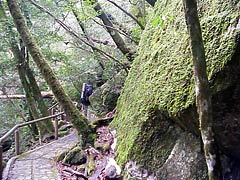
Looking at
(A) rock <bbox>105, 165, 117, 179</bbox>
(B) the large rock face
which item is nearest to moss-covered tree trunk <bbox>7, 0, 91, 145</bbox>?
(B) the large rock face

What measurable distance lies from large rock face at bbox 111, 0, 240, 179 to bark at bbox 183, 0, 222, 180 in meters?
0.35

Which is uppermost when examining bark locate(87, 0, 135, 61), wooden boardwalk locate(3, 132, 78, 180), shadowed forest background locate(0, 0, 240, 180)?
bark locate(87, 0, 135, 61)

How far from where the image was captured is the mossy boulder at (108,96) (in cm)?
998

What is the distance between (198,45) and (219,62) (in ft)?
2.06

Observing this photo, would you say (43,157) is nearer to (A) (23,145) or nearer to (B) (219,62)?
(A) (23,145)

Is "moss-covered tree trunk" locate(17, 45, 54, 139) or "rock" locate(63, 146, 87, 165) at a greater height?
"moss-covered tree trunk" locate(17, 45, 54, 139)

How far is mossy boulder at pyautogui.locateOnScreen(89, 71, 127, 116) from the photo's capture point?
9977 mm

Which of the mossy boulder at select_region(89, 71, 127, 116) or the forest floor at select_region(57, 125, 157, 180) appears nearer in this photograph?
the forest floor at select_region(57, 125, 157, 180)

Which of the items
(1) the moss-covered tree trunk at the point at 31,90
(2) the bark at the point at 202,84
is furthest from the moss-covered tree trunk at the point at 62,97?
(2) the bark at the point at 202,84

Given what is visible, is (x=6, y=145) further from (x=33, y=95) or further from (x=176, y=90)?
(x=176, y=90)

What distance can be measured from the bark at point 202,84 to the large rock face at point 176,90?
35cm

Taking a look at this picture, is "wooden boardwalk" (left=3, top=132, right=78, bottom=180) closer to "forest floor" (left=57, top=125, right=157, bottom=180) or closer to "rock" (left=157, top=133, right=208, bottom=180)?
"forest floor" (left=57, top=125, right=157, bottom=180)

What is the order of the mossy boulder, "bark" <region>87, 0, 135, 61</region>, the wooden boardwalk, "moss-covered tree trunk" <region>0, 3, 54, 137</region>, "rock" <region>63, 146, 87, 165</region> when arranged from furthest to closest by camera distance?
"moss-covered tree trunk" <region>0, 3, 54, 137</region>
the mossy boulder
"bark" <region>87, 0, 135, 61</region>
"rock" <region>63, 146, 87, 165</region>
the wooden boardwalk

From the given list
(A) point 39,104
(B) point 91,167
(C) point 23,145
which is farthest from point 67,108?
(C) point 23,145
